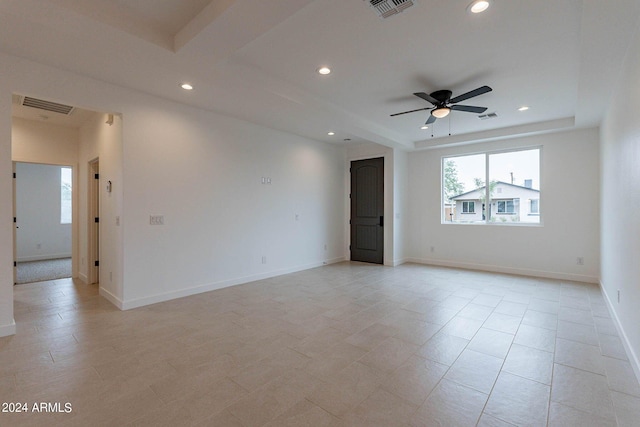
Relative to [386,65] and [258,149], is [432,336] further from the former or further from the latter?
[258,149]

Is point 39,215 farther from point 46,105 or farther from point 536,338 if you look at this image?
point 536,338

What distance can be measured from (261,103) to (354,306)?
3.01m

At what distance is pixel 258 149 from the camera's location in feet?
17.2

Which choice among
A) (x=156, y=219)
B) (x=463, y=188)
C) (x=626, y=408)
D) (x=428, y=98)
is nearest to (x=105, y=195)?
(x=156, y=219)

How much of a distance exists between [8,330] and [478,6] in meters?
5.15

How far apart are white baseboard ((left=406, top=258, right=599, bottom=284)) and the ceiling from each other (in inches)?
108

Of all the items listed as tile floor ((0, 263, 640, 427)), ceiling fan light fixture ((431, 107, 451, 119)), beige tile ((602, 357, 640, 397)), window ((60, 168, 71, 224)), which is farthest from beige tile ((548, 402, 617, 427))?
window ((60, 168, 71, 224))

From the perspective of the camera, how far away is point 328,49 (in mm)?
2906

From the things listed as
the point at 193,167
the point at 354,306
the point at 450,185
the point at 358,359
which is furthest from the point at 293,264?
the point at 450,185

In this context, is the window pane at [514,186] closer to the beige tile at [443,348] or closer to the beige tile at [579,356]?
the beige tile at [579,356]

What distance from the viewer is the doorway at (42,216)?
7.26 meters

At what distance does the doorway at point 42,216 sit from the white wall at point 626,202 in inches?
376

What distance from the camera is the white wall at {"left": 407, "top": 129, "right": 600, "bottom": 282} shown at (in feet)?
16.7

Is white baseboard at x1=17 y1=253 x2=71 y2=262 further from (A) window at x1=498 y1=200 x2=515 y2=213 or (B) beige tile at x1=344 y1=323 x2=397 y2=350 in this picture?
(A) window at x1=498 y1=200 x2=515 y2=213
